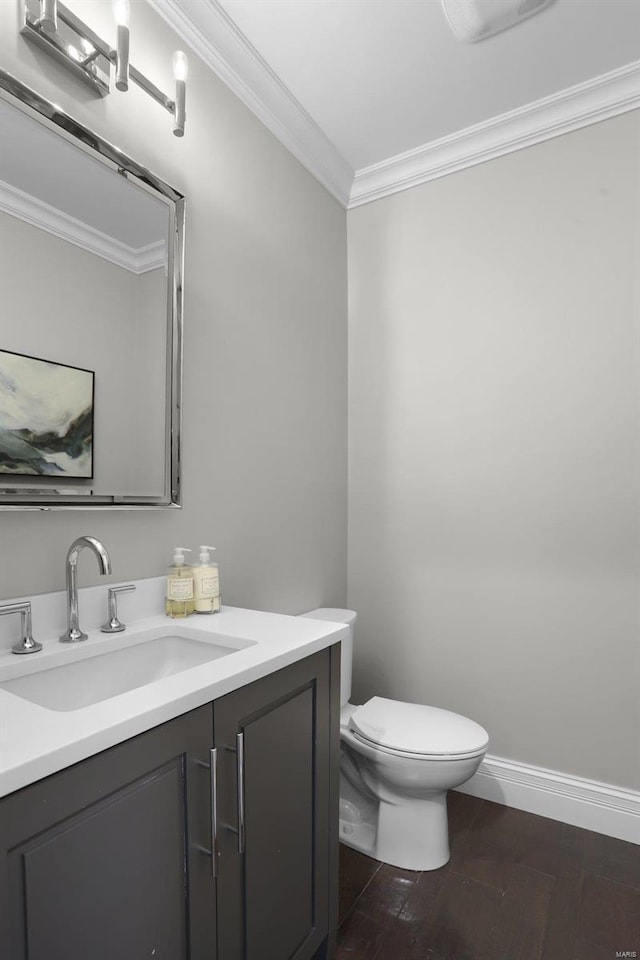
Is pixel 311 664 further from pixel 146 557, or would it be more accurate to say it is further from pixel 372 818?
pixel 372 818

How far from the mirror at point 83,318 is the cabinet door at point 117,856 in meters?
0.63

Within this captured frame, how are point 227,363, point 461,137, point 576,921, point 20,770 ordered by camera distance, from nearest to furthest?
point 20,770
point 576,921
point 227,363
point 461,137

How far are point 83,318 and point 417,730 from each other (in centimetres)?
154

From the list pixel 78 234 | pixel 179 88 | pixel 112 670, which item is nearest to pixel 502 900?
pixel 112 670

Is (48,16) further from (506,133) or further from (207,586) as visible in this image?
(506,133)

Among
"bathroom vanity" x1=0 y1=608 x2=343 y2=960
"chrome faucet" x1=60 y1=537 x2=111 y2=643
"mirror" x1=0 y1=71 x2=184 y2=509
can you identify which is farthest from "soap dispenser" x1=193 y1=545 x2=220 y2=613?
"chrome faucet" x1=60 y1=537 x2=111 y2=643

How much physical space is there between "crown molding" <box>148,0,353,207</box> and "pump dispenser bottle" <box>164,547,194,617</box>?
1.55m

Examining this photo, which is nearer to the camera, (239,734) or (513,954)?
(239,734)

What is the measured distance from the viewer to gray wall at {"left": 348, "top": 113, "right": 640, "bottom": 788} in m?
1.96

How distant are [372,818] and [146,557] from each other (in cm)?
122

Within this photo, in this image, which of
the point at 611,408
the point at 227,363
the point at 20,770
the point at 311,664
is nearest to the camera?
the point at 20,770

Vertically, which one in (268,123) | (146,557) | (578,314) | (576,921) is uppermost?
(268,123)

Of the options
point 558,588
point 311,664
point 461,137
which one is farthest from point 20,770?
point 461,137

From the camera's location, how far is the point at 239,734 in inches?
40.5
